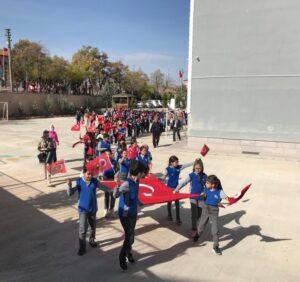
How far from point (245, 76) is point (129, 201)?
48.2ft

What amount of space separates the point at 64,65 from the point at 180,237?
57.8m

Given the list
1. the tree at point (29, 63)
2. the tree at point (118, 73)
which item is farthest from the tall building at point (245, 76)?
the tree at point (118, 73)

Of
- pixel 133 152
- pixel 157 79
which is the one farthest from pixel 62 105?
pixel 157 79

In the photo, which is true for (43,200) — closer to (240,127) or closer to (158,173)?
(158,173)

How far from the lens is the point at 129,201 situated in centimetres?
619

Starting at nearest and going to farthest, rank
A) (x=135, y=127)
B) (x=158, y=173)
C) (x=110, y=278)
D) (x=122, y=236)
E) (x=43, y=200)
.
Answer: (x=110, y=278) → (x=122, y=236) → (x=43, y=200) → (x=158, y=173) → (x=135, y=127)

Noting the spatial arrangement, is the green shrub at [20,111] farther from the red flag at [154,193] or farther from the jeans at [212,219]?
the jeans at [212,219]

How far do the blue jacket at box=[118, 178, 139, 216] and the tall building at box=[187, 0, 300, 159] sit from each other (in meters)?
13.9

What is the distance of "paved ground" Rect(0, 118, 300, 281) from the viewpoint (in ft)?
20.4

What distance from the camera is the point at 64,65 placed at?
61750 mm

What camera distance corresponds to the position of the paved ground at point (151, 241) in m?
6.21

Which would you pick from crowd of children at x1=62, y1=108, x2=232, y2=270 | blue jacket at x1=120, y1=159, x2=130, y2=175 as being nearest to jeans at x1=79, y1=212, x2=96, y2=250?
crowd of children at x1=62, y1=108, x2=232, y2=270

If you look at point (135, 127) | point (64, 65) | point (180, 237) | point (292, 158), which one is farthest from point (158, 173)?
point (64, 65)

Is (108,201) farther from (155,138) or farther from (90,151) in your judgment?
(155,138)
